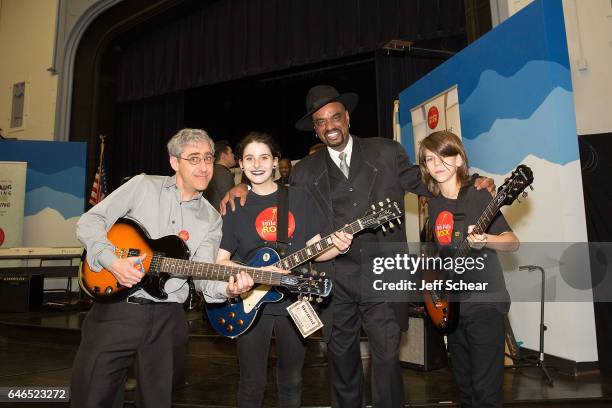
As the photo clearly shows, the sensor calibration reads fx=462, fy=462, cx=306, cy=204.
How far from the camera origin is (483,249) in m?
2.60

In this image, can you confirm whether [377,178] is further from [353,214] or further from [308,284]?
[308,284]

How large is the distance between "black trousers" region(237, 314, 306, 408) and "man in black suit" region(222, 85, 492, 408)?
26 centimetres

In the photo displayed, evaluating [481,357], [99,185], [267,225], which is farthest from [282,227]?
[99,185]

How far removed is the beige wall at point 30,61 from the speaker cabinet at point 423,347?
896 centimetres

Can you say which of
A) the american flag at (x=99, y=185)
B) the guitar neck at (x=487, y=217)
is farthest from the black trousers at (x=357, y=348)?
the american flag at (x=99, y=185)

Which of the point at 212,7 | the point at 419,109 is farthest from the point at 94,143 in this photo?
the point at 419,109

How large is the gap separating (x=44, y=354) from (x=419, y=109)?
5702 millimetres

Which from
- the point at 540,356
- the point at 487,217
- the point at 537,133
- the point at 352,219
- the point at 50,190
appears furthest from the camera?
the point at 50,190

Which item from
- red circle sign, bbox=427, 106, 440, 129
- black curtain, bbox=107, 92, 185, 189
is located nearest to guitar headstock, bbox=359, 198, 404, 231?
red circle sign, bbox=427, 106, 440, 129

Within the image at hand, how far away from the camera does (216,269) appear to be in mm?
2535

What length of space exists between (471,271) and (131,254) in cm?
189

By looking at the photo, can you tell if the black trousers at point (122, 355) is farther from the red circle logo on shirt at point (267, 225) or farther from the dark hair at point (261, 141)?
the dark hair at point (261, 141)

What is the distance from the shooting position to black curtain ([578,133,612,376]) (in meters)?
4.16

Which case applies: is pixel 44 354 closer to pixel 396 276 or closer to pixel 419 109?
pixel 396 276
